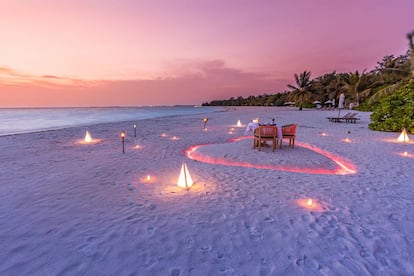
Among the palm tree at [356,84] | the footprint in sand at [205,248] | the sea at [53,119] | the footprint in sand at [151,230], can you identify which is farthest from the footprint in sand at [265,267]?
the palm tree at [356,84]

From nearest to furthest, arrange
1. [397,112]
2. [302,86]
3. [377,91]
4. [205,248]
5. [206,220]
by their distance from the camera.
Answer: [205,248], [206,220], [397,112], [377,91], [302,86]

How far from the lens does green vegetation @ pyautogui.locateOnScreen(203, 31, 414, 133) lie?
12.5m

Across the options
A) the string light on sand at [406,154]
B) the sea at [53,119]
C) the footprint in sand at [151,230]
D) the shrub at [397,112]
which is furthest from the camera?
the sea at [53,119]

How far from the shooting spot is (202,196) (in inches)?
173

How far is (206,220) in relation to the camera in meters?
3.45

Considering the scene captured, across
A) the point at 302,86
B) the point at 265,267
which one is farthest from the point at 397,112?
the point at 302,86

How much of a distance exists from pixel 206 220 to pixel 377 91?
32076 mm

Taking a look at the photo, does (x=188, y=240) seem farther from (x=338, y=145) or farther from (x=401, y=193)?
(x=338, y=145)

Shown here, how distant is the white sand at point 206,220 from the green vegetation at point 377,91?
26.8ft

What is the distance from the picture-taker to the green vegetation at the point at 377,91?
12453mm

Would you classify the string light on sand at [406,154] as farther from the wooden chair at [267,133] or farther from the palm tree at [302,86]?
the palm tree at [302,86]

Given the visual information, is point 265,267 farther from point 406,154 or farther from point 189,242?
point 406,154

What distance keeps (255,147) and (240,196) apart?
435 cm

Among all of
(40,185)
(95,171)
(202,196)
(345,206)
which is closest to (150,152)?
(95,171)
